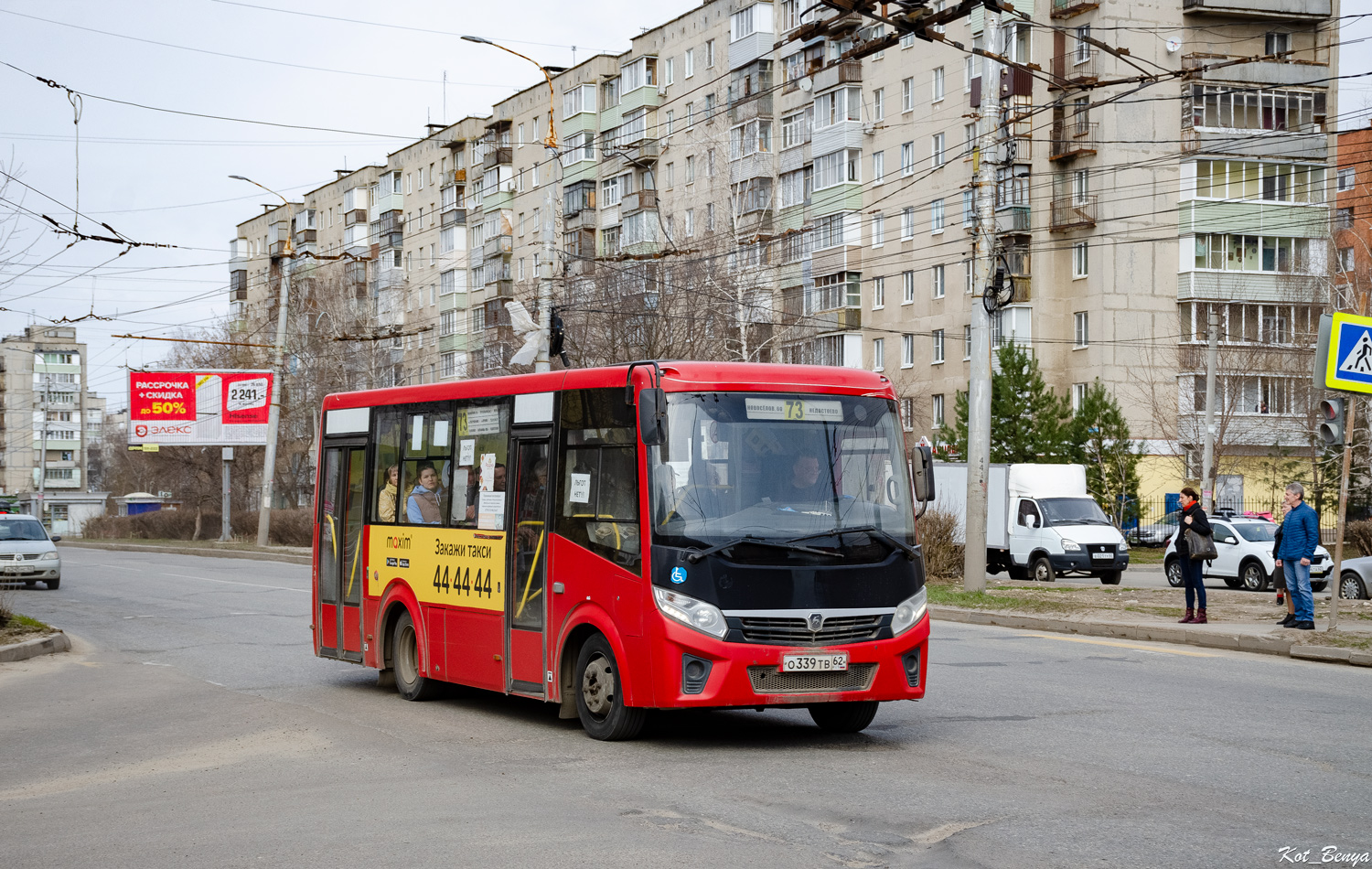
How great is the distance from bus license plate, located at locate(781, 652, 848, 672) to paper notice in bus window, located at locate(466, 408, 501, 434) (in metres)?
3.26

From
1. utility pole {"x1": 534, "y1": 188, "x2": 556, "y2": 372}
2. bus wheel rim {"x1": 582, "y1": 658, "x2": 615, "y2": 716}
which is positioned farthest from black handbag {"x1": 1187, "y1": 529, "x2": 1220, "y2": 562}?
utility pole {"x1": 534, "y1": 188, "x2": 556, "y2": 372}

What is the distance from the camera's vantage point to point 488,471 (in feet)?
38.9

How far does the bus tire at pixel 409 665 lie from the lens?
42.4ft

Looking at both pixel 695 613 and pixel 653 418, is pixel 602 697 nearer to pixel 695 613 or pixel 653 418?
pixel 695 613

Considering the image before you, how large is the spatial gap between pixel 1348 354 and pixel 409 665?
1019cm

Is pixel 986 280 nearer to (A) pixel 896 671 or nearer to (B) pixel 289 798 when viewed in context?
(A) pixel 896 671

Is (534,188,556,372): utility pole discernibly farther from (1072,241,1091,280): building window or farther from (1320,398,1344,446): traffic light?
(1072,241,1091,280): building window

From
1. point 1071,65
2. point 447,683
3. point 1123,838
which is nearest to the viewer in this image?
point 1123,838

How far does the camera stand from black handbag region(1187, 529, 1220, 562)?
19281mm

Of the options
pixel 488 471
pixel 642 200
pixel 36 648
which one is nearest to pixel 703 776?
pixel 488 471

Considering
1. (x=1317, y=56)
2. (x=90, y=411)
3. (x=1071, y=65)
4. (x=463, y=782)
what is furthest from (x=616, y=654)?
(x=90, y=411)

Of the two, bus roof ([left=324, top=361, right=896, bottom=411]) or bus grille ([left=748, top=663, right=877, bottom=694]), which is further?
bus roof ([left=324, top=361, right=896, bottom=411])

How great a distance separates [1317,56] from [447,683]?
5155 cm

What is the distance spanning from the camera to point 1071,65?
2087 inches
